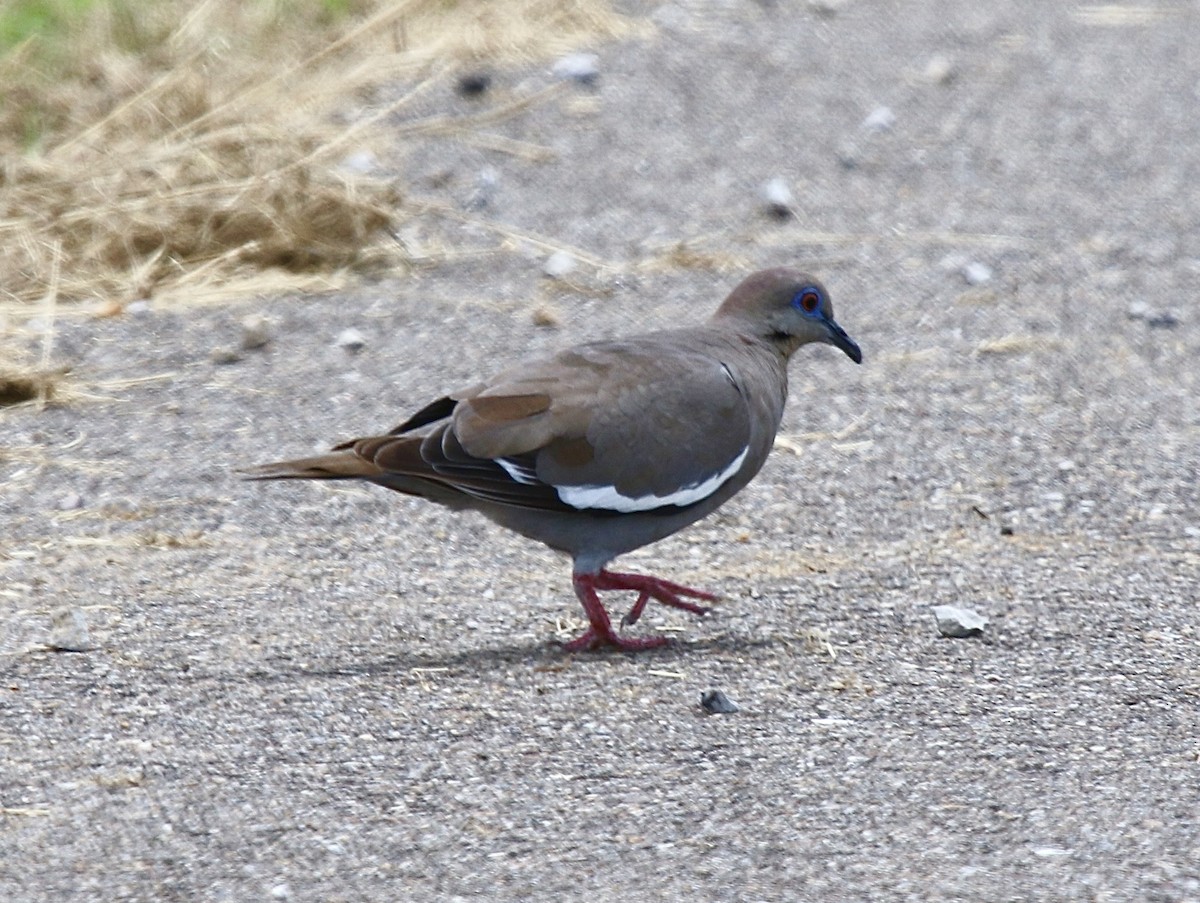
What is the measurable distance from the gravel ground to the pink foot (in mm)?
56

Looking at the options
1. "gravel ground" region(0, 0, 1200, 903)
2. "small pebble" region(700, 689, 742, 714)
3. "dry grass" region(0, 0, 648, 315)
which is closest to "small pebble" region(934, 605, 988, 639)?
"gravel ground" region(0, 0, 1200, 903)

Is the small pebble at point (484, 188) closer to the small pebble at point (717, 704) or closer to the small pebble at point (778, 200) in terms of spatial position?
the small pebble at point (778, 200)

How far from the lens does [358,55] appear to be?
988cm

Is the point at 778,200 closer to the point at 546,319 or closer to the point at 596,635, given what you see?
the point at 546,319

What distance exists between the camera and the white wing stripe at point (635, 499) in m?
4.40

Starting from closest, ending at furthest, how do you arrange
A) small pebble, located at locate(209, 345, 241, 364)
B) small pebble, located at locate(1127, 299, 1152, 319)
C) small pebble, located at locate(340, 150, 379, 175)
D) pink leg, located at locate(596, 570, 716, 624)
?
1. pink leg, located at locate(596, 570, 716, 624)
2. small pebble, located at locate(209, 345, 241, 364)
3. small pebble, located at locate(1127, 299, 1152, 319)
4. small pebble, located at locate(340, 150, 379, 175)

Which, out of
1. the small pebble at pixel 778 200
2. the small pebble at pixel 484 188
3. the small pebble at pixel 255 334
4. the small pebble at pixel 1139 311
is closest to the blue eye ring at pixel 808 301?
the small pebble at pixel 255 334

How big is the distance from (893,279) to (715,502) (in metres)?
3.20

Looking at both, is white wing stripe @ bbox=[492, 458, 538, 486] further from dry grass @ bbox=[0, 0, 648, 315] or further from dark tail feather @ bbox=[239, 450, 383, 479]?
dry grass @ bbox=[0, 0, 648, 315]

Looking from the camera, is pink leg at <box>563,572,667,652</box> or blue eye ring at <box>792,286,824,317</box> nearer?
pink leg at <box>563,572,667,652</box>

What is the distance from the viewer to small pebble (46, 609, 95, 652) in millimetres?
4262

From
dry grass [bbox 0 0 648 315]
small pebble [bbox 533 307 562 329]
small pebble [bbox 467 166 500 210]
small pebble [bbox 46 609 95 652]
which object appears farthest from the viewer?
small pebble [bbox 467 166 500 210]

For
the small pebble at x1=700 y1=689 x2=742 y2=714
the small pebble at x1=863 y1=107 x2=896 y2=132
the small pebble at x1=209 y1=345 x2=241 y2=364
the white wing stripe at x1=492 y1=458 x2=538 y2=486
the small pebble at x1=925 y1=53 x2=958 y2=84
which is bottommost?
the small pebble at x1=925 y1=53 x2=958 y2=84

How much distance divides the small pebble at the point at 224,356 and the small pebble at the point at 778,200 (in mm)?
2628
